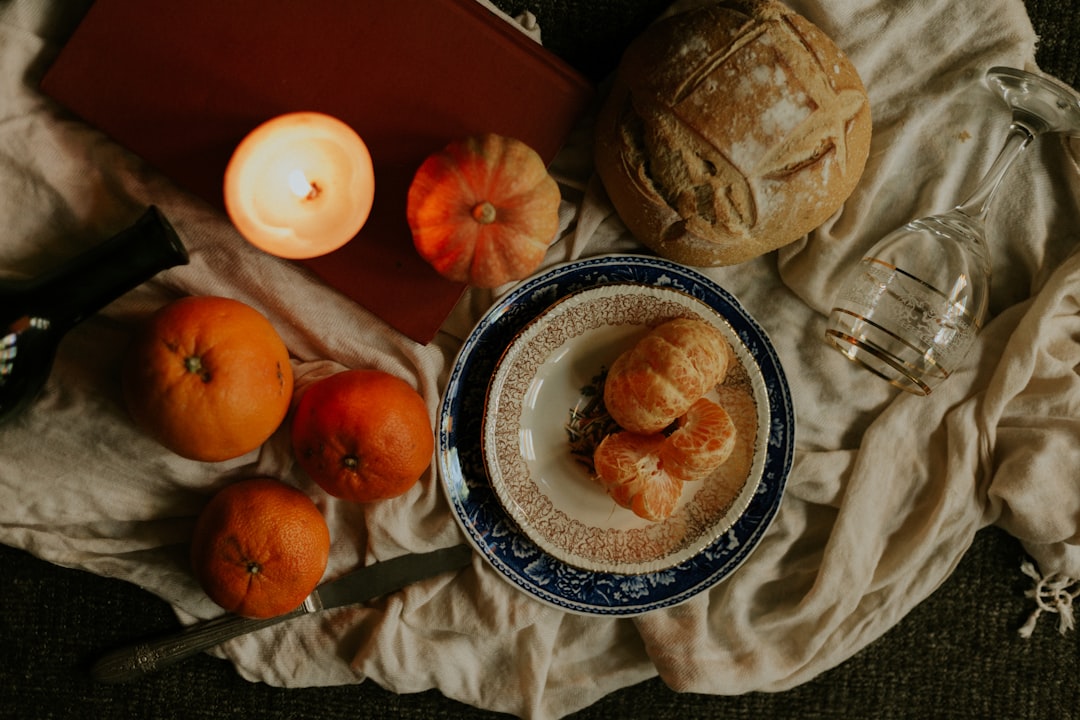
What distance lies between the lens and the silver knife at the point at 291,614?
0.94 m

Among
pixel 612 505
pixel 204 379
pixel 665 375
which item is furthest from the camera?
pixel 612 505

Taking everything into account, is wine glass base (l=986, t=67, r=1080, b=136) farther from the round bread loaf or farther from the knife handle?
the knife handle

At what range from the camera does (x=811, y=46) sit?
2.70 feet

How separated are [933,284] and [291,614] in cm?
88

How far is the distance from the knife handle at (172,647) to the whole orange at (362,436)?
0.71ft

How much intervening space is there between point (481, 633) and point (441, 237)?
1.67 ft

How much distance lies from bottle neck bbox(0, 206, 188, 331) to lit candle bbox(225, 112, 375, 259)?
0.08 metres

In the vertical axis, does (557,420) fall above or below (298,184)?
below

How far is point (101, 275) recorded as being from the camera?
76 centimetres

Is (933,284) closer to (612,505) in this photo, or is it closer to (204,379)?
(612,505)

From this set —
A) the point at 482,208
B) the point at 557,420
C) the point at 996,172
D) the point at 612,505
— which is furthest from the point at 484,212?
the point at 996,172

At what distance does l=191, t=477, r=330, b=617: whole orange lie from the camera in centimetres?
83

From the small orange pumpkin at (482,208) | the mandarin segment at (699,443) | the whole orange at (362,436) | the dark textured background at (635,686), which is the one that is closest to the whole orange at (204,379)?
Answer: the whole orange at (362,436)

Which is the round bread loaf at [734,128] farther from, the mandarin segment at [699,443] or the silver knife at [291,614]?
the silver knife at [291,614]
